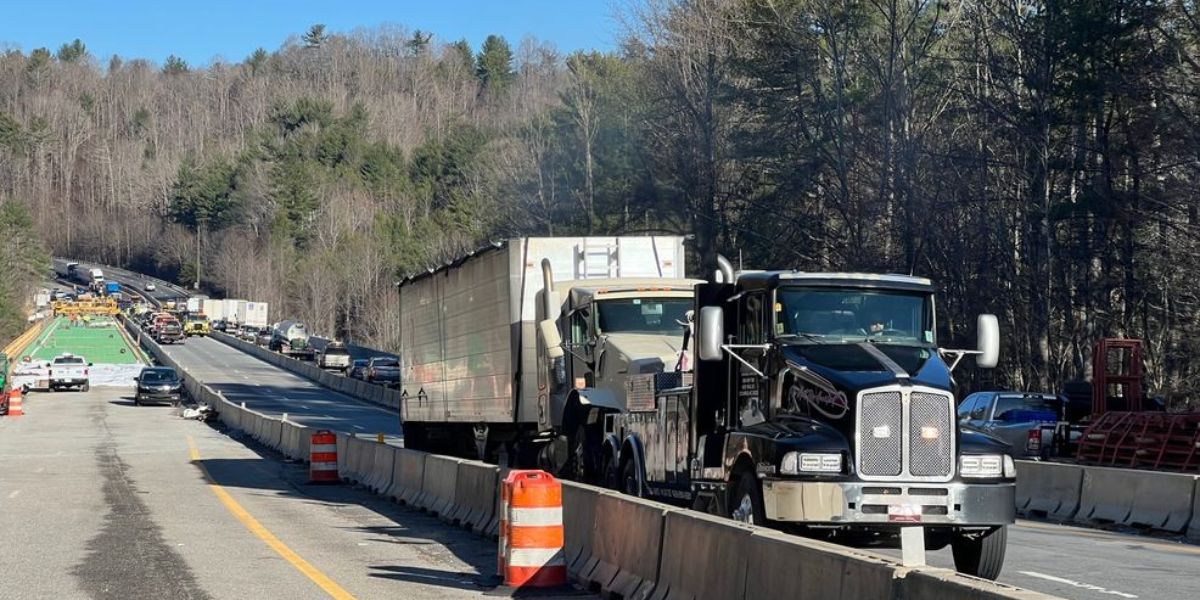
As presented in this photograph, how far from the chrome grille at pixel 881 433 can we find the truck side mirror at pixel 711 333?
4.84 ft

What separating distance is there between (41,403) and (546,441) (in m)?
49.5

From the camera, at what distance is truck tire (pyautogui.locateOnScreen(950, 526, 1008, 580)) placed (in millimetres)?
13250

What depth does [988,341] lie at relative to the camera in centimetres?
1393

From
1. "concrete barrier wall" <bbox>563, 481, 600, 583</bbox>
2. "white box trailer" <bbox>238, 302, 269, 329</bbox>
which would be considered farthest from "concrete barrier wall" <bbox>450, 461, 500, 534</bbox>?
"white box trailer" <bbox>238, 302, 269, 329</bbox>

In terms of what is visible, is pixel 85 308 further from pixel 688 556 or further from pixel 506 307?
pixel 688 556

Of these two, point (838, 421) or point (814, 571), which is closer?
point (814, 571)

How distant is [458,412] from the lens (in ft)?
92.9

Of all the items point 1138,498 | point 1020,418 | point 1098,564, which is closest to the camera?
point 1098,564

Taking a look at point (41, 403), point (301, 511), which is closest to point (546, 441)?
point (301, 511)

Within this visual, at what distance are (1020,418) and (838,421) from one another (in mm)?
22601

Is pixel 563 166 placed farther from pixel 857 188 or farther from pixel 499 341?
pixel 499 341

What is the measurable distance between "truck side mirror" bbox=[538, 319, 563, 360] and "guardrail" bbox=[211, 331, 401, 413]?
3599cm

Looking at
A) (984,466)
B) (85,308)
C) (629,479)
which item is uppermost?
(85,308)

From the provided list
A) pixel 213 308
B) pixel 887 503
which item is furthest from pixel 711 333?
pixel 213 308
